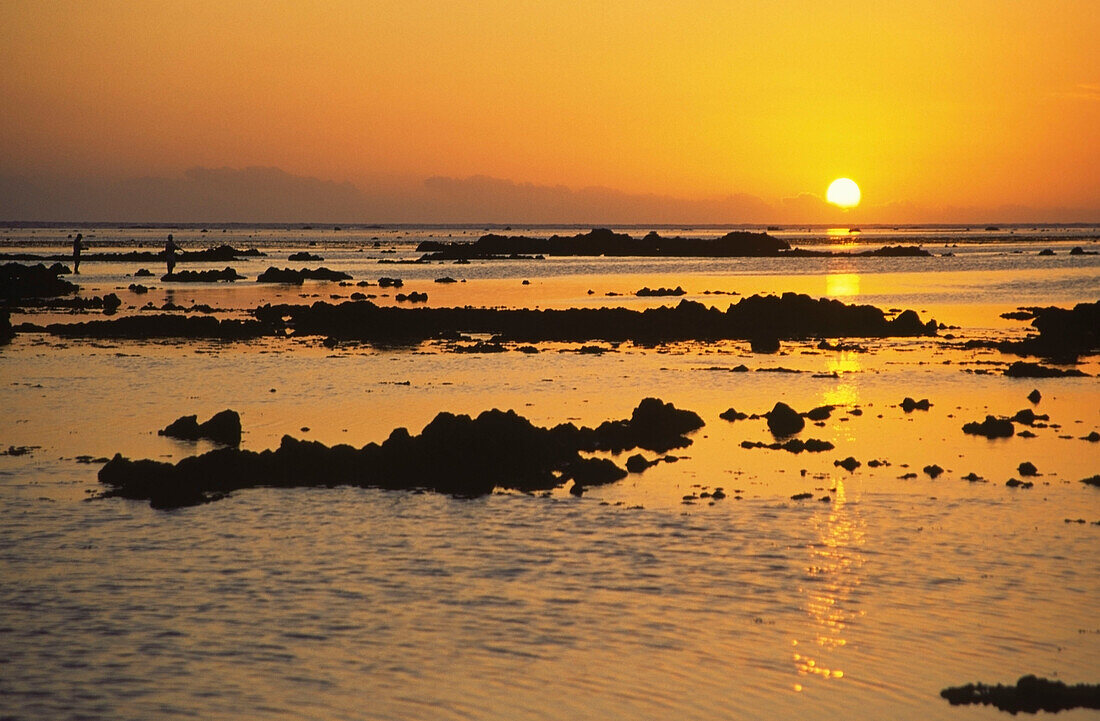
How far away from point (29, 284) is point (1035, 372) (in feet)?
206

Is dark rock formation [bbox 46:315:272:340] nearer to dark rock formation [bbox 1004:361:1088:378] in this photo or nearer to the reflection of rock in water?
dark rock formation [bbox 1004:361:1088:378]

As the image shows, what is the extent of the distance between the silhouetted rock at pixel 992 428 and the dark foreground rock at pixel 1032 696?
50.6 feet

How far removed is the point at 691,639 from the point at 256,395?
71.4ft

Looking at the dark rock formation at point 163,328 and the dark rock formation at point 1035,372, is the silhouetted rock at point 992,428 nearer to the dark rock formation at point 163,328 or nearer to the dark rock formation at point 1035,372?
the dark rock formation at point 1035,372

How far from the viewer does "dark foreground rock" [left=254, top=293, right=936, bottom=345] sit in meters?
50.4

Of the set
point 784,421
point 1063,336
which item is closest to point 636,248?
point 1063,336

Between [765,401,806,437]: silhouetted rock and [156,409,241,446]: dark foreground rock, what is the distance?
1274cm

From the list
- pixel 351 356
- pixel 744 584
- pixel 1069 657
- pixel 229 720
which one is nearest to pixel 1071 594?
pixel 1069 657

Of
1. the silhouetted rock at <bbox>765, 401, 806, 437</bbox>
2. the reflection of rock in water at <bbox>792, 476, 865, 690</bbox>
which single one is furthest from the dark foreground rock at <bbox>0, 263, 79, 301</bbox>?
the reflection of rock in water at <bbox>792, 476, 865, 690</bbox>

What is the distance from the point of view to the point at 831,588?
15305 mm

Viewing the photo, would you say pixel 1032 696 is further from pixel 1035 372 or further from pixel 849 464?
pixel 1035 372

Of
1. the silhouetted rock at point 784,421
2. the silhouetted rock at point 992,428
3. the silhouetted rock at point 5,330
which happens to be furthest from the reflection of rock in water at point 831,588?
the silhouetted rock at point 5,330

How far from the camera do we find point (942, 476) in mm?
22156

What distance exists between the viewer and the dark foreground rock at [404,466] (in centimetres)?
2103
